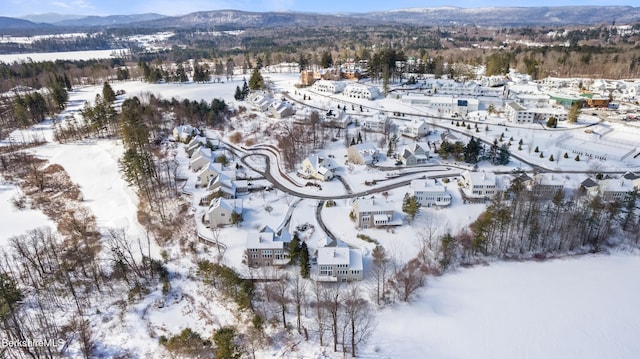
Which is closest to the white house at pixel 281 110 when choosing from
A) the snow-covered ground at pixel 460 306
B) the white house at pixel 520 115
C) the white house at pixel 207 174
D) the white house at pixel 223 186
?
the white house at pixel 207 174

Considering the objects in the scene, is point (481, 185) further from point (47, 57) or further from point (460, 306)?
point (47, 57)

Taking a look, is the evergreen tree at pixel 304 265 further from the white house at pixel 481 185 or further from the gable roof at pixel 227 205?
the white house at pixel 481 185

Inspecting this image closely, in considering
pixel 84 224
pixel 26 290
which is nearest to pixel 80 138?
pixel 84 224

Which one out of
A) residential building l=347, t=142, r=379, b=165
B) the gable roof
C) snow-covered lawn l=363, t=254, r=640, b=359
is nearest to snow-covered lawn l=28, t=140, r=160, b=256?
the gable roof

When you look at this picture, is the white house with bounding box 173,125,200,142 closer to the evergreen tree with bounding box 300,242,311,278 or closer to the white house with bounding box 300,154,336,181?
the white house with bounding box 300,154,336,181

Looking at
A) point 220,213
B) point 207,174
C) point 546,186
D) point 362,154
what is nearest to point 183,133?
point 207,174

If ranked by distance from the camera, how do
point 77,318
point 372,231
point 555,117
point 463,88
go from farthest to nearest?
point 463,88 → point 555,117 → point 372,231 → point 77,318

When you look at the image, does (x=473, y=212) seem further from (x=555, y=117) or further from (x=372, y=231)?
(x=555, y=117)
